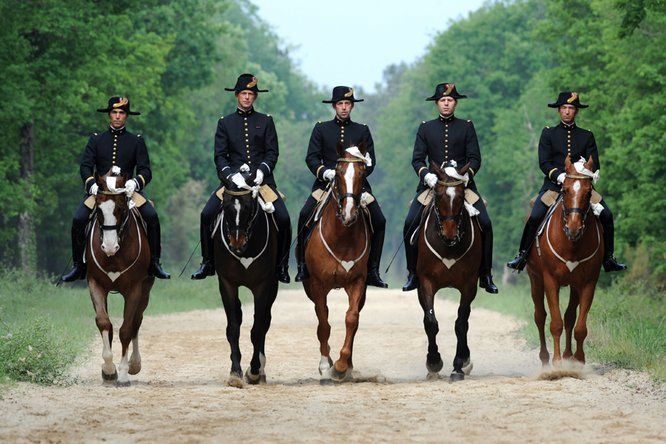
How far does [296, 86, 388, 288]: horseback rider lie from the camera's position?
17.1 metres

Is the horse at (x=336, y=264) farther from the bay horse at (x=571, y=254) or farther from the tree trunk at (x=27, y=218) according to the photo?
the tree trunk at (x=27, y=218)

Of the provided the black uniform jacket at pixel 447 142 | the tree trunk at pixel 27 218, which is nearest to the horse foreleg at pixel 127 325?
the black uniform jacket at pixel 447 142

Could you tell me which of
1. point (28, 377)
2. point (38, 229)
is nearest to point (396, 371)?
point (28, 377)

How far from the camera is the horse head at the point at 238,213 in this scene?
52.2 feet

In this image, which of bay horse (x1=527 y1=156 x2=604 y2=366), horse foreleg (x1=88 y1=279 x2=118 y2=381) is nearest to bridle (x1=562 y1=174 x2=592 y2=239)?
bay horse (x1=527 y1=156 x2=604 y2=366)

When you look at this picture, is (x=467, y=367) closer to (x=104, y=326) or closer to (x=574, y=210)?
(x=574, y=210)

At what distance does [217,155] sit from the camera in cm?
1720

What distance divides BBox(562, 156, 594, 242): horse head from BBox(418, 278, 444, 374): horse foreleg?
1.85 meters

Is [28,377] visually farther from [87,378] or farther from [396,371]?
[396,371]

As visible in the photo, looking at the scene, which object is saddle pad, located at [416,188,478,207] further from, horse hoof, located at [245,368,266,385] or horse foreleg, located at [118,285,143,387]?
horse foreleg, located at [118,285,143,387]

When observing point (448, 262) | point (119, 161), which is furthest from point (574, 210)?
point (119, 161)

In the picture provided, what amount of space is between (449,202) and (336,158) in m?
1.88

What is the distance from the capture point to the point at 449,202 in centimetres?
1641

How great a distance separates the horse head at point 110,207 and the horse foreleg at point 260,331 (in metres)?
1.85
